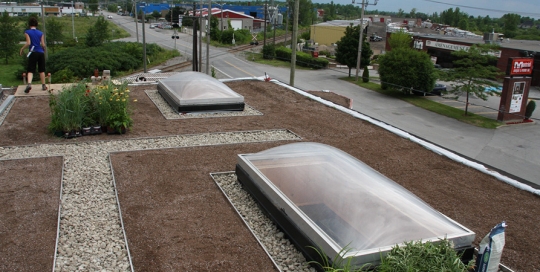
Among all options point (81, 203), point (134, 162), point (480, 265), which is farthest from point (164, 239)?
point (480, 265)

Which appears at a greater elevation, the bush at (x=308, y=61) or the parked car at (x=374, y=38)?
the parked car at (x=374, y=38)

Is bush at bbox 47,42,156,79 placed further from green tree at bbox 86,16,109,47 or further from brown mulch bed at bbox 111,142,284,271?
brown mulch bed at bbox 111,142,284,271

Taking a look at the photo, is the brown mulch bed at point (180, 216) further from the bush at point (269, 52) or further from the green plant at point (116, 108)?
the bush at point (269, 52)

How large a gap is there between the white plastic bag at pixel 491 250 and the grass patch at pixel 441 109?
82.6ft

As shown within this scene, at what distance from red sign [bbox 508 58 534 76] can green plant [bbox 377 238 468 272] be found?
25424mm

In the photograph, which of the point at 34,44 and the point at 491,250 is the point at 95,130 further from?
the point at 491,250

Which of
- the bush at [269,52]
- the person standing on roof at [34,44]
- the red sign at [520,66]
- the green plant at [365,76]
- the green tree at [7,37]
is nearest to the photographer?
the person standing on roof at [34,44]

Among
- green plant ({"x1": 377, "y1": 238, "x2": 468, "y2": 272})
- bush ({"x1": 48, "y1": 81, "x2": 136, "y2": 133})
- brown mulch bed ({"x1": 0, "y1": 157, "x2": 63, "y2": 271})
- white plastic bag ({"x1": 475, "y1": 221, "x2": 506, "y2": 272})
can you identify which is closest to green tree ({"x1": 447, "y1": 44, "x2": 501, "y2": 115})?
bush ({"x1": 48, "y1": 81, "x2": 136, "y2": 133})

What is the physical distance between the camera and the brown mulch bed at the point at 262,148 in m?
5.89

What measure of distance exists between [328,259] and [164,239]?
2.09 metres

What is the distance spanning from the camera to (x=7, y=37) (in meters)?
44.8

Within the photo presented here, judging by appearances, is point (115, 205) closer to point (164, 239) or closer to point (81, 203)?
point (81, 203)

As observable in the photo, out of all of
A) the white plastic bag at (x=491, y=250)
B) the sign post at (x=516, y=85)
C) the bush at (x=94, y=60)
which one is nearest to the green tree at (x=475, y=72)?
the sign post at (x=516, y=85)

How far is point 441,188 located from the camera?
7957mm
